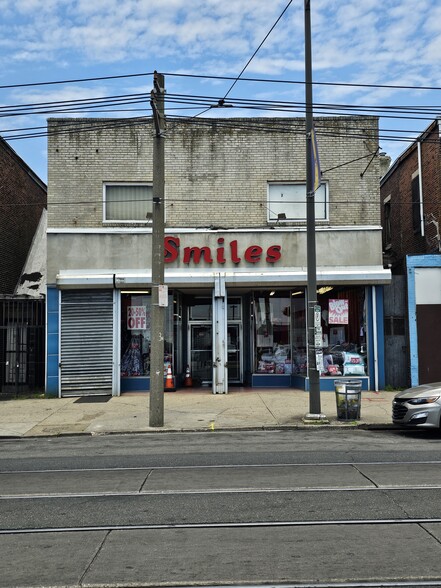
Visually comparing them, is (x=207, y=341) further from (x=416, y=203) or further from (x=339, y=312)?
(x=416, y=203)

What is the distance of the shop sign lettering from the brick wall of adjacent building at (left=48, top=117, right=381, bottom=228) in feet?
8.85

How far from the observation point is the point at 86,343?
1777 cm

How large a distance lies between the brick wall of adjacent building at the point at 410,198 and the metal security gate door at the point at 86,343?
9144mm

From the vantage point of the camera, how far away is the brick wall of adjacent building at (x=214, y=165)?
18.1 meters

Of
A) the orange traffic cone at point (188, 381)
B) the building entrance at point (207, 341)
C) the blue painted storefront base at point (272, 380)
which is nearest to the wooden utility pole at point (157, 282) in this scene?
the blue painted storefront base at point (272, 380)

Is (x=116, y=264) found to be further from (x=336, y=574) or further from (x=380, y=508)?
(x=336, y=574)

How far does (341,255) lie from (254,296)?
10.0 feet

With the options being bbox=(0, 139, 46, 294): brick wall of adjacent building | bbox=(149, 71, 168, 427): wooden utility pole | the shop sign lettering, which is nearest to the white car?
bbox=(149, 71, 168, 427): wooden utility pole

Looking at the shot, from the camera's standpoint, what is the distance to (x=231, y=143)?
724 inches

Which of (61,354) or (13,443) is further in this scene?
(61,354)

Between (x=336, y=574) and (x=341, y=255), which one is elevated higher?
(x=341, y=255)

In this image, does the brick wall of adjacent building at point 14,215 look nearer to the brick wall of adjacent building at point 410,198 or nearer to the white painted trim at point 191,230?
the white painted trim at point 191,230

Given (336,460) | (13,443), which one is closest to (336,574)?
(336,460)

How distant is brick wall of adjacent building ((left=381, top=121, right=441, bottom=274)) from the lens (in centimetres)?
1977
